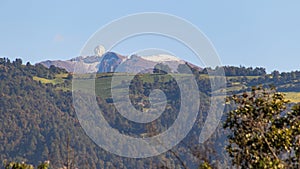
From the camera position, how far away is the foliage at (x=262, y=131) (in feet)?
78.2

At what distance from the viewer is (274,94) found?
25.4m

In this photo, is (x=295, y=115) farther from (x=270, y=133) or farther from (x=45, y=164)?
(x=45, y=164)

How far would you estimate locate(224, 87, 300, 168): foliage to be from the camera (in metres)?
23.8

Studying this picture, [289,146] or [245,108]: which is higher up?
[245,108]

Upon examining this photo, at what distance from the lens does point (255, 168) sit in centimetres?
A: 2338

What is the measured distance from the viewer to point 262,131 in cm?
2358

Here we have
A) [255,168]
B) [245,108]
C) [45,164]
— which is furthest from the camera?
[45,164]

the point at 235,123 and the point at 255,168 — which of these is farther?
the point at 235,123

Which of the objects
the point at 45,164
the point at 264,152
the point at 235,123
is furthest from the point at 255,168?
the point at 45,164

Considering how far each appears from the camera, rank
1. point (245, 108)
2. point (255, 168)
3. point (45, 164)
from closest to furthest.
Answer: point (255, 168)
point (245, 108)
point (45, 164)

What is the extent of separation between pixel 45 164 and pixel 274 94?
12083mm

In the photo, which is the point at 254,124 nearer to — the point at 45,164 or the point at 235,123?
the point at 235,123

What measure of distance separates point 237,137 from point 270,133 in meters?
1.86

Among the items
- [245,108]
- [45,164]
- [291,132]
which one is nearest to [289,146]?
[291,132]
